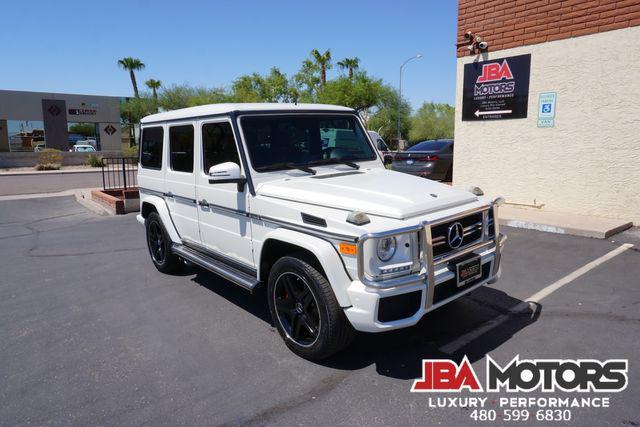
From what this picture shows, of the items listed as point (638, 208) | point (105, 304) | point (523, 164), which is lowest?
point (105, 304)

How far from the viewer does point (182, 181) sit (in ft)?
17.2

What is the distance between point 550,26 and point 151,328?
891 centimetres

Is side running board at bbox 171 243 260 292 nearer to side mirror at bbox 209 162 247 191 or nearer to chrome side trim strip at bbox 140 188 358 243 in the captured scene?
chrome side trim strip at bbox 140 188 358 243

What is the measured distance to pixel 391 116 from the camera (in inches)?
2124

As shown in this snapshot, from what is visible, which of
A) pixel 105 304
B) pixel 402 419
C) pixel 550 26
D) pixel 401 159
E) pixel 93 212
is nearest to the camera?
pixel 402 419

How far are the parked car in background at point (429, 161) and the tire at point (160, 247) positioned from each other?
31.1ft

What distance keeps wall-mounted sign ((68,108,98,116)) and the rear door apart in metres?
38.9

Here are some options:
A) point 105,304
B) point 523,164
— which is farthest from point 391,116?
point 105,304

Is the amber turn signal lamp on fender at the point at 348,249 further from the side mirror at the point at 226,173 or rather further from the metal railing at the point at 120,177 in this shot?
the metal railing at the point at 120,177

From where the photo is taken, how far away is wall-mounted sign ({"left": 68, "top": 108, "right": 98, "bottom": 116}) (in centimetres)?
3866

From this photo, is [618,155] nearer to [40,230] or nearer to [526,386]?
[526,386]

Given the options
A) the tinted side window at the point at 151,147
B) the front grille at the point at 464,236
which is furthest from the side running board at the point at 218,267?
the front grille at the point at 464,236

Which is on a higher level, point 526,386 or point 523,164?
point 523,164

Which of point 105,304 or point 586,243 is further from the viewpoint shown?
point 586,243
